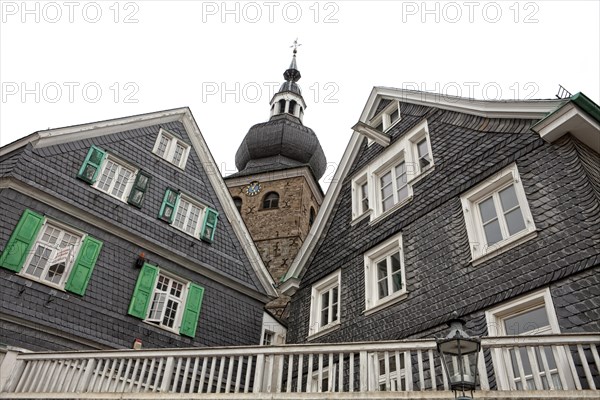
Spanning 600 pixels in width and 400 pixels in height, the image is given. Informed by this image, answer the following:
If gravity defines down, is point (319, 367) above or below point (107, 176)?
below

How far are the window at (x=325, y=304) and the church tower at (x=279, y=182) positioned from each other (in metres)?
11.6

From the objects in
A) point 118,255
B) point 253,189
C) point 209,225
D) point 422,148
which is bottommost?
point 118,255

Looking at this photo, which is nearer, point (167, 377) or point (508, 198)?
point (167, 377)

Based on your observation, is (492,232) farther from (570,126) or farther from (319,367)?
(319,367)

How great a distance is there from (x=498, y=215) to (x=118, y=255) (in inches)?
356

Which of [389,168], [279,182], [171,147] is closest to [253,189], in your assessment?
[279,182]

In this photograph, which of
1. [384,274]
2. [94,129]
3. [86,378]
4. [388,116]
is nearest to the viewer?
[86,378]

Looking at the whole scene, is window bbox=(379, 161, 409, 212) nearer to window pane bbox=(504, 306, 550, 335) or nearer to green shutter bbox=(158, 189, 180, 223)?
window pane bbox=(504, 306, 550, 335)

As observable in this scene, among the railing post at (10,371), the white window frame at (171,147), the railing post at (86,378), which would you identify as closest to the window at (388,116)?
the white window frame at (171,147)

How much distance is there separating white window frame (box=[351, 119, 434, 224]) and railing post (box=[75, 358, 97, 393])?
728 centimetres

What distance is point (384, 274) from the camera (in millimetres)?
11234

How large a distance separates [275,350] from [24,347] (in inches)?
241

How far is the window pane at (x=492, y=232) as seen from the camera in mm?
8594

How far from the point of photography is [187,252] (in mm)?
13445
